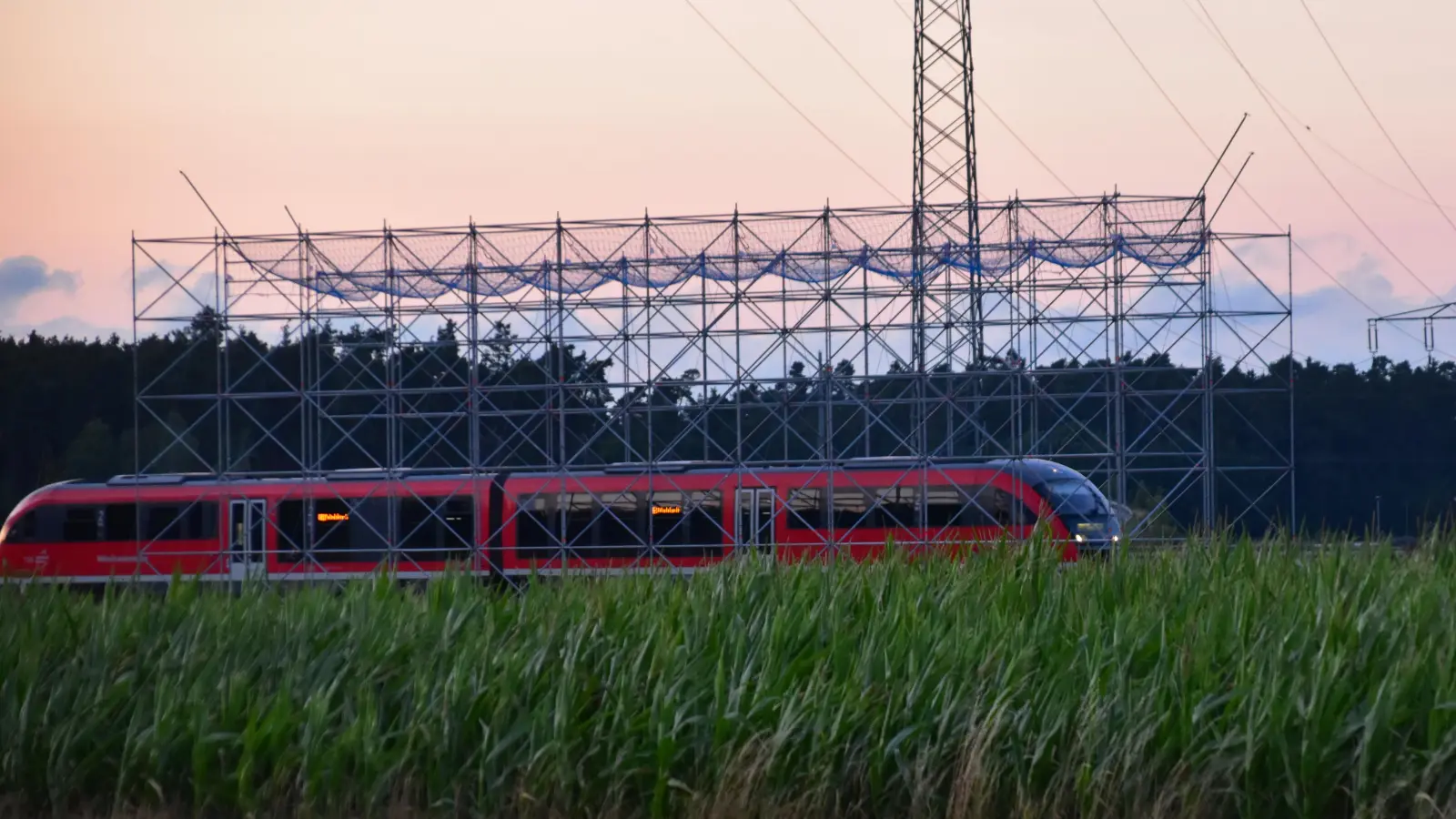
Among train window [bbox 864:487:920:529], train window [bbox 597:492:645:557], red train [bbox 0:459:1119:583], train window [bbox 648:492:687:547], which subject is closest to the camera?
red train [bbox 0:459:1119:583]

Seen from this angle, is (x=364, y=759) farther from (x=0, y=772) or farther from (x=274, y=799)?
(x=0, y=772)

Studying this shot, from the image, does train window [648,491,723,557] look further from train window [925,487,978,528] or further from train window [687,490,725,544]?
train window [925,487,978,528]

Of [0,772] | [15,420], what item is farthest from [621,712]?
[15,420]

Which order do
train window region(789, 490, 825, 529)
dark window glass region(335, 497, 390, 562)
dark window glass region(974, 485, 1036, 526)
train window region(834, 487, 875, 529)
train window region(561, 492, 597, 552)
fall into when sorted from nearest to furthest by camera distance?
dark window glass region(974, 485, 1036, 526)
train window region(834, 487, 875, 529)
train window region(789, 490, 825, 529)
train window region(561, 492, 597, 552)
dark window glass region(335, 497, 390, 562)

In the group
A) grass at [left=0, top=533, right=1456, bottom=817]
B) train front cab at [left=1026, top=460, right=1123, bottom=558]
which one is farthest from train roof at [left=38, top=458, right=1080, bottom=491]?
grass at [left=0, top=533, right=1456, bottom=817]

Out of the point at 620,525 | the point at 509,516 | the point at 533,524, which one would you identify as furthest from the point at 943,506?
the point at 509,516

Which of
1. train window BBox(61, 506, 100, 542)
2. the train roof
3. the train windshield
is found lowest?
train window BBox(61, 506, 100, 542)

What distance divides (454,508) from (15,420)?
93.2 ft

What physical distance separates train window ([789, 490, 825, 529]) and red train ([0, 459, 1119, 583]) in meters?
0.02

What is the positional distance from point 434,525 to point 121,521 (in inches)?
201

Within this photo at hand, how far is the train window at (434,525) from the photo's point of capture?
75.1ft

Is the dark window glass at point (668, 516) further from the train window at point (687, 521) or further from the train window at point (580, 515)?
the train window at point (580, 515)

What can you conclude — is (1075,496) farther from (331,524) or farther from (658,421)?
(658,421)

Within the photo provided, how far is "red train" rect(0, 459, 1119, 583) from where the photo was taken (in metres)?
21.1
